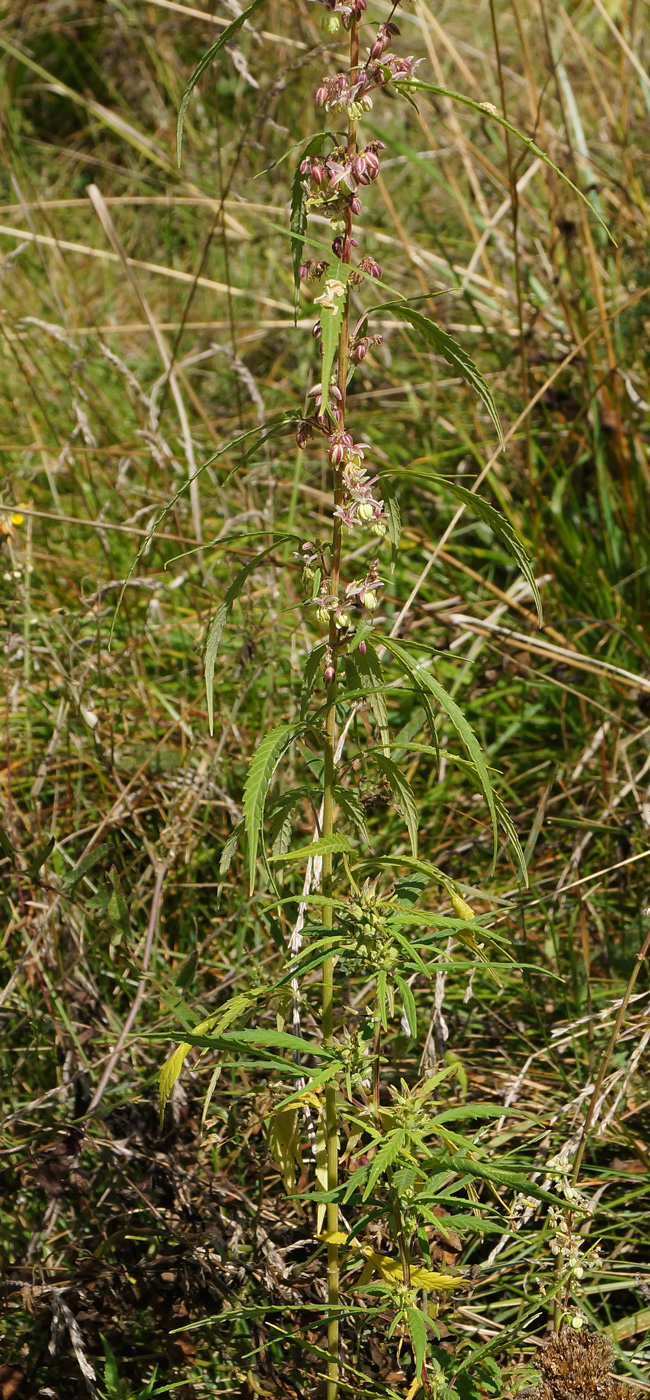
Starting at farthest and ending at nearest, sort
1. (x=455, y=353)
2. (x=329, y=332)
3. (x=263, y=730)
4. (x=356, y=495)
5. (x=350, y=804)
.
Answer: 1. (x=263, y=730)
2. (x=350, y=804)
3. (x=356, y=495)
4. (x=455, y=353)
5. (x=329, y=332)

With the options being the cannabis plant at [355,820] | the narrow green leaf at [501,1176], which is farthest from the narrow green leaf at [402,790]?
the narrow green leaf at [501,1176]

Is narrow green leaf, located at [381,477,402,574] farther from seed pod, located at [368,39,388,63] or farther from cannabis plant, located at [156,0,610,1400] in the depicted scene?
seed pod, located at [368,39,388,63]

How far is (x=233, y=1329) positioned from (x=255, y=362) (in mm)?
2919

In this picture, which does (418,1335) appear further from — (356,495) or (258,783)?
(356,495)

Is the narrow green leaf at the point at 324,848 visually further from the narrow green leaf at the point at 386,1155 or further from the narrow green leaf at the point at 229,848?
the narrow green leaf at the point at 386,1155

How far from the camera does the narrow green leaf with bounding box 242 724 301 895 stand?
3.68 ft

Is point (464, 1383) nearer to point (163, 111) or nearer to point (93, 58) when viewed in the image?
point (163, 111)

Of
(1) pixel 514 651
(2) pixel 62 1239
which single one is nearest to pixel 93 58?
(1) pixel 514 651

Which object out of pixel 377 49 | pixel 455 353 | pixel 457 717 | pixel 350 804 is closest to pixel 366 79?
pixel 377 49

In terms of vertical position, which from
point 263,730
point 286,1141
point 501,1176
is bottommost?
point 263,730

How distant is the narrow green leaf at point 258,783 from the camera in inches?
44.2

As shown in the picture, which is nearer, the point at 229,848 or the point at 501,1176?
the point at 501,1176

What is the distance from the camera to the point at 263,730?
7.93 feet

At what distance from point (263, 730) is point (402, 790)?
3.83 feet
